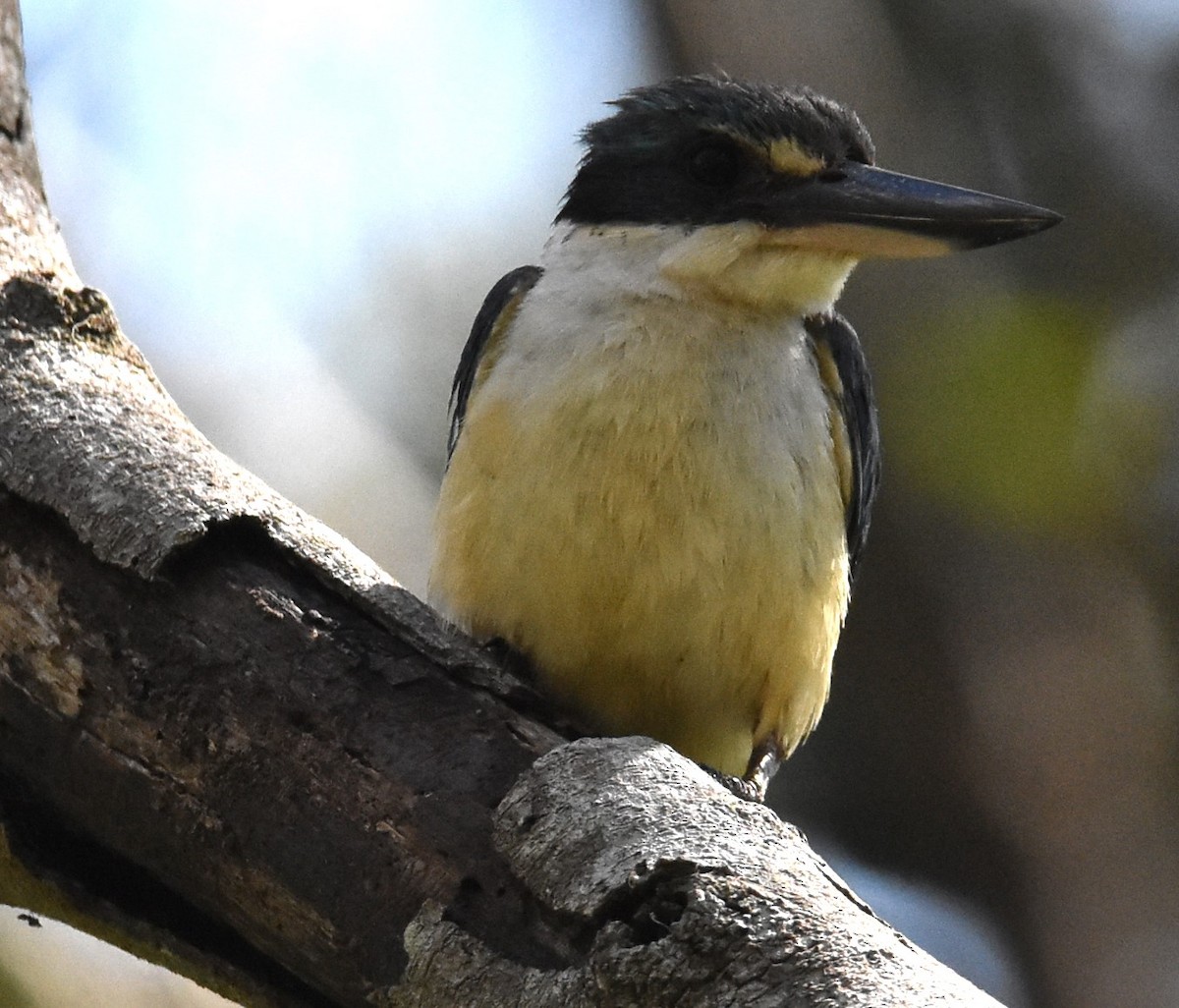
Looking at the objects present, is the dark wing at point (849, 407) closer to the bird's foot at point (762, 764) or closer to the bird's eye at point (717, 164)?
the bird's eye at point (717, 164)

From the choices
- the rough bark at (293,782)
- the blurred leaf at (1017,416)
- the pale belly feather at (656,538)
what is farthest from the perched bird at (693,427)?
the blurred leaf at (1017,416)

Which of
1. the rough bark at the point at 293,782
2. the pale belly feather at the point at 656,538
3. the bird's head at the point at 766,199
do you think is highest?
the bird's head at the point at 766,199

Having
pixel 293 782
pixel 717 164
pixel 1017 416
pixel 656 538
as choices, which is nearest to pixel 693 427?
pixel 656 538

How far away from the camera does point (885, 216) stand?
4.07m

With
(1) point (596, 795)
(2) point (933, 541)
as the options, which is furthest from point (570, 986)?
(2) point (933, 541)

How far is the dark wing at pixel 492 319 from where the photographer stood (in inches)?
173

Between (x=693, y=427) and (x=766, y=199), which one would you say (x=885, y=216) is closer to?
(x=766, y=199)

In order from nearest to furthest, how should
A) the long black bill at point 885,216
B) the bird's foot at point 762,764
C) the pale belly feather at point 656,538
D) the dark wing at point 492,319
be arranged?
the pale belly feather at point 656,538 < the long black bill at point 885,216 < the bird's foot at point 762,764 < the dark wing at point 492,319

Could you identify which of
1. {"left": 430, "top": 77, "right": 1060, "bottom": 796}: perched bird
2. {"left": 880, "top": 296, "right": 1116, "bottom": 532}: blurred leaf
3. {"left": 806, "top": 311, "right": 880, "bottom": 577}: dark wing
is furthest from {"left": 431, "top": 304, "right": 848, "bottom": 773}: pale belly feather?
{"left": 880, "top": 296, "right": 1116, "bottom": 532}: blurred leaf

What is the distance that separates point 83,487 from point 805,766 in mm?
4807

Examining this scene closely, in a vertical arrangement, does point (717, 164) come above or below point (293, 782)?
above

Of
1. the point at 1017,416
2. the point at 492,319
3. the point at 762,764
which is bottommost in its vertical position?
the point at 762,764

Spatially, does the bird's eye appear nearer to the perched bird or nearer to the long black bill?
the perched bird

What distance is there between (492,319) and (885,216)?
112cm
